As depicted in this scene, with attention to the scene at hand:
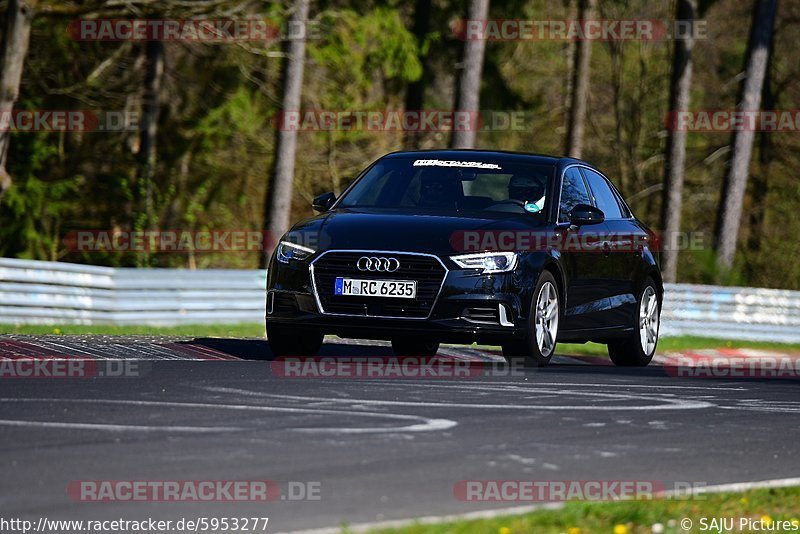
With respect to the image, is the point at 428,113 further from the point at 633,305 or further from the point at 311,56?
the point at 633,305

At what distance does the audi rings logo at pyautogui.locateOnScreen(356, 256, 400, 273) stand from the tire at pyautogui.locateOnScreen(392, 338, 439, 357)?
278 centimetres

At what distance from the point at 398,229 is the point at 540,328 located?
1.45 m

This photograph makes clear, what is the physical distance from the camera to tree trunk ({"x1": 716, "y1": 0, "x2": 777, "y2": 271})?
3431 cm

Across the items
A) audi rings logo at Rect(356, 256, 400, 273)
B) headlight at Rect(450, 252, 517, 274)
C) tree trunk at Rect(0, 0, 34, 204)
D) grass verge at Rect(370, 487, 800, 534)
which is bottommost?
grass verge at Rect(370, 487, 800, 534)

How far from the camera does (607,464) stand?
7.76 m

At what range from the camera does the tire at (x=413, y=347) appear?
48.5 ft

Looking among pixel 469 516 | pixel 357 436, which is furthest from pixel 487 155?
pixel 469 516

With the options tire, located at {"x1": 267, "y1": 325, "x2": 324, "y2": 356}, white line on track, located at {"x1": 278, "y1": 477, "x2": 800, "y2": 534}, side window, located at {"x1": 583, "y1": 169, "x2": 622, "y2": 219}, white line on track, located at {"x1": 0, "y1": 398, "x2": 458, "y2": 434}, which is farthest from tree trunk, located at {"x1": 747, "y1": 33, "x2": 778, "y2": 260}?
white line on track, located at {"x1": 278, "y1": 477, "x2": 800, "y2": 534}

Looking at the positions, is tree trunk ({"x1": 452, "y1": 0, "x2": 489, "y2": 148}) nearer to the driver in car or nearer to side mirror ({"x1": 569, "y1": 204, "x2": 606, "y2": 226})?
the driver in car

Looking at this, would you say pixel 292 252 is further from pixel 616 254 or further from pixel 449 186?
pixel 616 254

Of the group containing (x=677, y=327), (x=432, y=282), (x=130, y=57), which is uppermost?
(x=130, y=57)

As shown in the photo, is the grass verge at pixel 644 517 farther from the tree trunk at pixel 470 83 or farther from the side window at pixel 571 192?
the tree trunk at pixel 470 83

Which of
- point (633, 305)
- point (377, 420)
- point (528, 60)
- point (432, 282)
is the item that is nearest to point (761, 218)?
point (528, 60)

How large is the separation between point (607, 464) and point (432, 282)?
4412 millimetres
